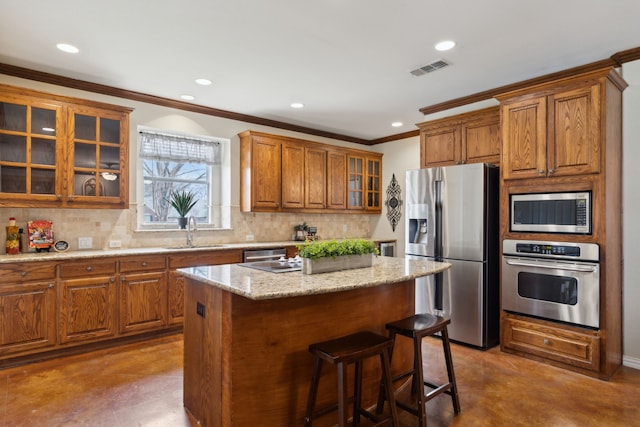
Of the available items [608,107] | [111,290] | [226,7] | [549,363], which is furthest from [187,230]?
[608,107]

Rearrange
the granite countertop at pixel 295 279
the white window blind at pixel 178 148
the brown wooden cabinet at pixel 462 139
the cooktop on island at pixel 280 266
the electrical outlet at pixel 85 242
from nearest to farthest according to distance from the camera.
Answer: the granite countertop at pixel 295 279 → the cooktop on island at pixel 280 266 → the electrical outlet at pixel 85 242 → the brown wooden cabinet at pixel 462 139 → the white window blind at pixel 178 148

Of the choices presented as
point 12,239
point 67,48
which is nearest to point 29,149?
point 12,239

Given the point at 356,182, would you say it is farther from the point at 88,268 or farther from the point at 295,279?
the point at 295,279

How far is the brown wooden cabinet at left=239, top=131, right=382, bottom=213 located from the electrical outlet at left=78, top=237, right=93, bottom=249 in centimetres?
185

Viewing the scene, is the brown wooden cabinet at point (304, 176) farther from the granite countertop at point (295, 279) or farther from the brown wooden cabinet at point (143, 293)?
the granite countertop at point (295, 279)

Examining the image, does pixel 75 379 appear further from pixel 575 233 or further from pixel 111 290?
pixel 575 233

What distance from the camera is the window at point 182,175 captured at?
4566 mm

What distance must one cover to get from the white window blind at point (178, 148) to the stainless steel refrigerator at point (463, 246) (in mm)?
2794

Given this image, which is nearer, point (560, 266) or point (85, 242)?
point (560, 266)

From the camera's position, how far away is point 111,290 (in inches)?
145

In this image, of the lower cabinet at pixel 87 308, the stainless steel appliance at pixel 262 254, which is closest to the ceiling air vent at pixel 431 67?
the stainless steel appliance at pixel 262 254

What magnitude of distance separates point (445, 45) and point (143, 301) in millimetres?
3754

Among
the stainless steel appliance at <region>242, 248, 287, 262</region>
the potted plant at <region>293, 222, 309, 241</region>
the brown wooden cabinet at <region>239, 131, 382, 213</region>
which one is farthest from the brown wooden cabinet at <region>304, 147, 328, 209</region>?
the stainless steel appliance at <region>242, 248, 287, 262</region>

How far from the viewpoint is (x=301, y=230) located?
5738 millimetres
